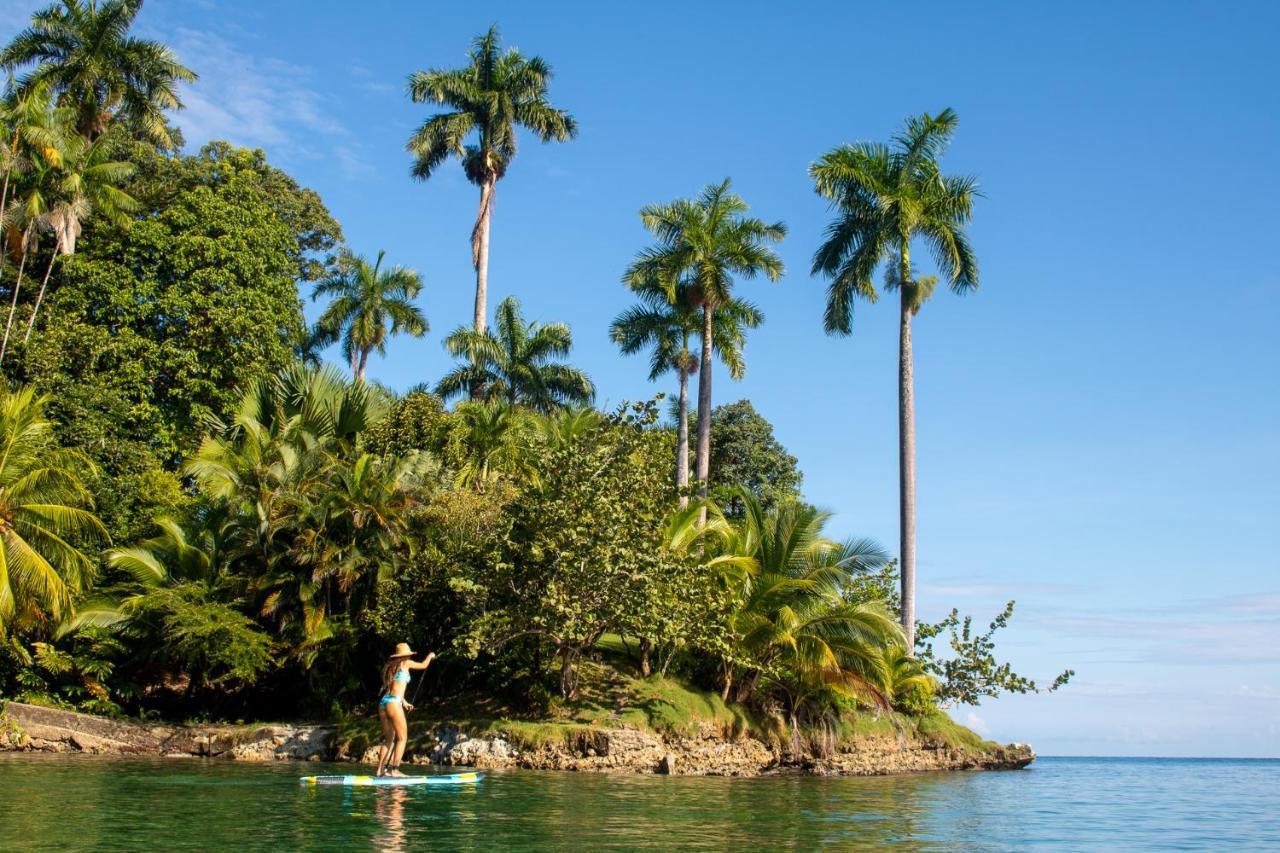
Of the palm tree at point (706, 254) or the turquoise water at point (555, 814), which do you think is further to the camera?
the palm tree at point (706, 254)

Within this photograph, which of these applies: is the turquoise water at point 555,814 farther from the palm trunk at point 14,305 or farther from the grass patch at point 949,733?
the palm trunk at point 14,305

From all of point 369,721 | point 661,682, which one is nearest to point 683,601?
point 661,682

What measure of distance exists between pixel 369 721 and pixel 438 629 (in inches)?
98.0

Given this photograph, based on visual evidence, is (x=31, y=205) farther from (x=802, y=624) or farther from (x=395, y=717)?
(x=802, y=624)

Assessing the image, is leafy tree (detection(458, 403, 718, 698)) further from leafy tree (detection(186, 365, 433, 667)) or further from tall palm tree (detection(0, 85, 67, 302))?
Answer: tall palm tree (detection(0, 85, 67, 302))

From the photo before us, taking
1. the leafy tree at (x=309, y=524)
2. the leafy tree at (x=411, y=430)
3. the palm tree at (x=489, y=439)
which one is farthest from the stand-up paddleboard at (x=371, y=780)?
the leafy tree at (x=411, y=430)

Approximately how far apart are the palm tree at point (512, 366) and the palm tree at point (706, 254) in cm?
470

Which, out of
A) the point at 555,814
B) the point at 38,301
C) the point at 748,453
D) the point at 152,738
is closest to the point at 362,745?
the point at 152,738

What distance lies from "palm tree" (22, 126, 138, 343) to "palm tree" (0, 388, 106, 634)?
9536 millimetres

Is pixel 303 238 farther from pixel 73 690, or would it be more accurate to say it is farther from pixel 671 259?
pixel 73 690

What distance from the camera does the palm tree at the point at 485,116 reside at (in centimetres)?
4547

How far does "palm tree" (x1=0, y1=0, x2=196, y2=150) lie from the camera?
38281 mm

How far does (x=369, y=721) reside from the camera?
77.7 feet

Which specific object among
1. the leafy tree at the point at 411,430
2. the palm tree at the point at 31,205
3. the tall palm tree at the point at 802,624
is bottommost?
the tall palm tree at the point at 802,624
